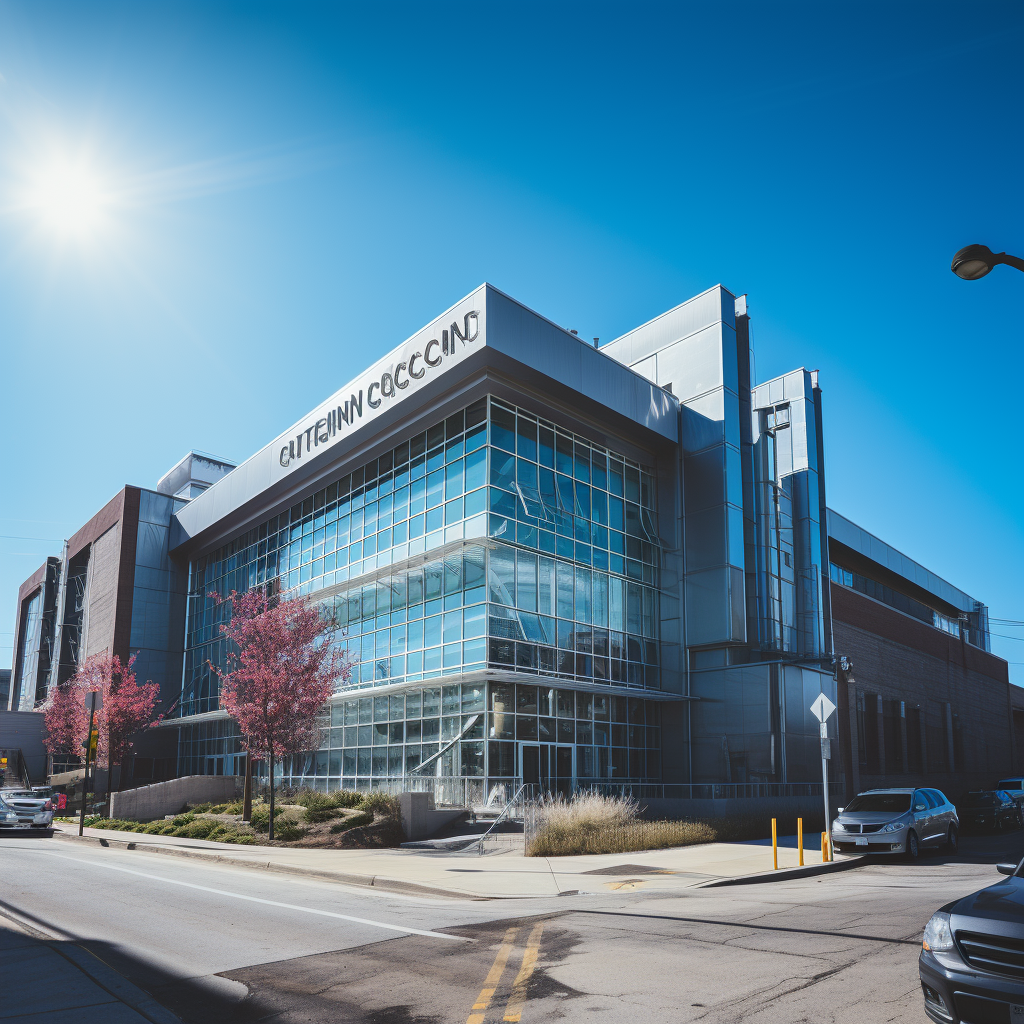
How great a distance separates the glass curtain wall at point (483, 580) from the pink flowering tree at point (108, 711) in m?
8.09

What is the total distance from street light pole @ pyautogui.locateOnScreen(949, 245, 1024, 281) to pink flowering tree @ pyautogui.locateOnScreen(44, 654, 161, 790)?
37497 mm

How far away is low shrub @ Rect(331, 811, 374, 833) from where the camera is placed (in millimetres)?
23052

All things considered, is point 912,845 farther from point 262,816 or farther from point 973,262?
point 262,816

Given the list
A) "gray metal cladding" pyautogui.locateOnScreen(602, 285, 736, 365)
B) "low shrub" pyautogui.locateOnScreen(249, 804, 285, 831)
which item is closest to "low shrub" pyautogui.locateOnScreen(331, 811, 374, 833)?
"low shrub" pyautogui.locateOnScreen(249, 804, 285, 831)

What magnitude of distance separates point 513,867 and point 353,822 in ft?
25.2

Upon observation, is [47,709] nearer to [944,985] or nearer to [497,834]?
[497,834]

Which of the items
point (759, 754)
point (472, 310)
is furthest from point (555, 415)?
point (759, 754)

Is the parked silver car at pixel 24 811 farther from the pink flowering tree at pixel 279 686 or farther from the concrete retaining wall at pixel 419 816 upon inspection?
the concrete retaining wall at pixel 419 816

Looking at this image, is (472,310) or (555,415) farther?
(555,415)

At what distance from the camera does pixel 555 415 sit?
31.9 m

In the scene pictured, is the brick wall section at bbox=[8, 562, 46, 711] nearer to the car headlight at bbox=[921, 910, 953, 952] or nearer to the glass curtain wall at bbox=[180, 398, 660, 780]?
the glass curtain wall at bbox=[180, 398, 660, 780]

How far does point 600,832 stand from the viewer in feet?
66.4

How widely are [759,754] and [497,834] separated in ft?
40.4

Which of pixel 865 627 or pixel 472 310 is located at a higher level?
pixel 472 310
